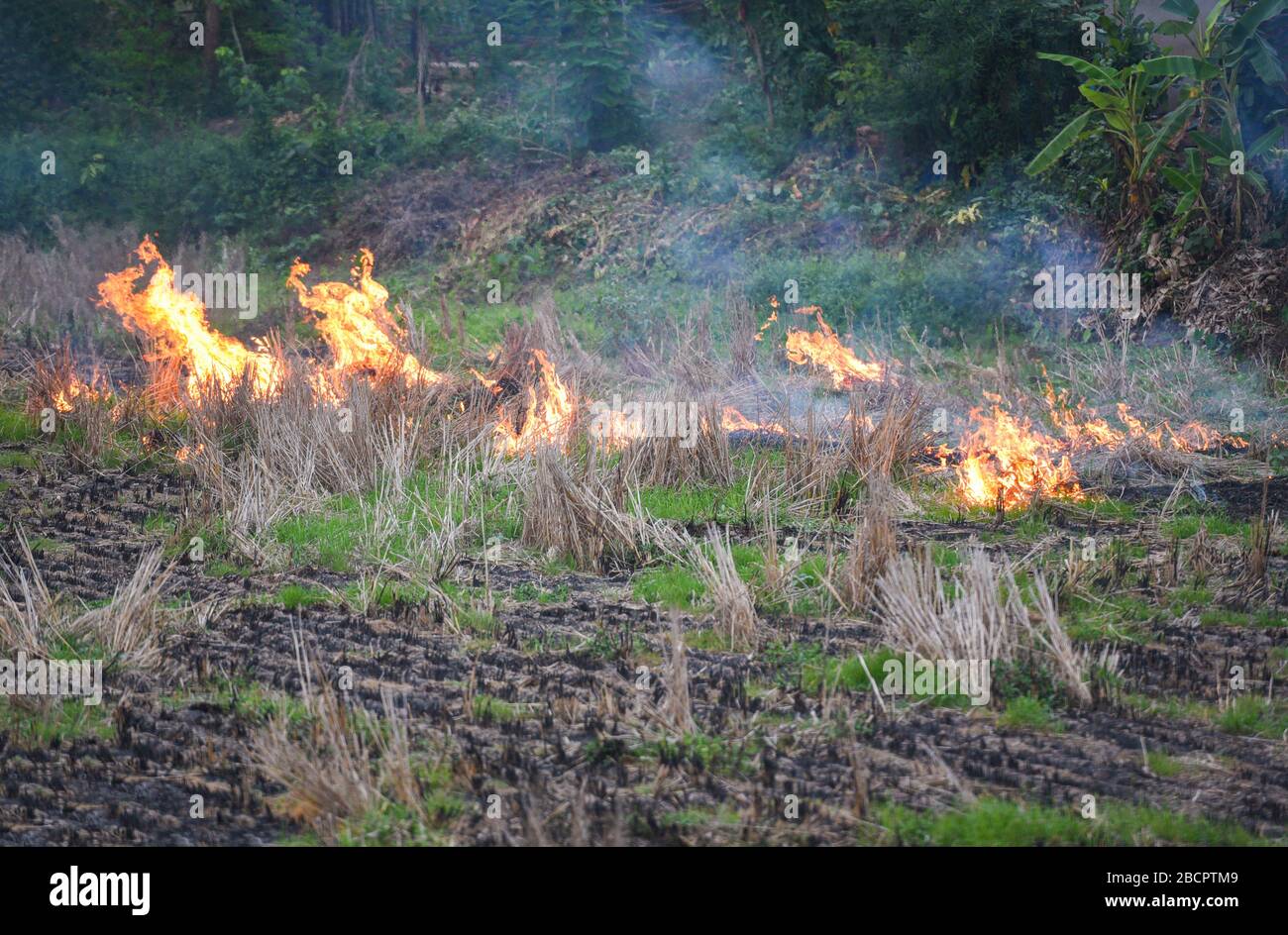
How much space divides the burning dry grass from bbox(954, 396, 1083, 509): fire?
7.52ft

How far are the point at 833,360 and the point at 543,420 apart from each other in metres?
2.84

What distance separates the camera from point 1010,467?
8578 mm

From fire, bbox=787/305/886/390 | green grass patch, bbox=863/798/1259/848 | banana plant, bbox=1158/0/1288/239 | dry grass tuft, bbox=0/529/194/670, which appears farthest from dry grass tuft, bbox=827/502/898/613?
banana plant, bbox=1158/0/1288/239

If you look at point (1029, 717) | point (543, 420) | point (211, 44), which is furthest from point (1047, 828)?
point (211, 44)

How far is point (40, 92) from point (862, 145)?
48.7 ft

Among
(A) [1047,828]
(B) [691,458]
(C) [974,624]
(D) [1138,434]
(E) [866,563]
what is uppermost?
(D) [1138,434]

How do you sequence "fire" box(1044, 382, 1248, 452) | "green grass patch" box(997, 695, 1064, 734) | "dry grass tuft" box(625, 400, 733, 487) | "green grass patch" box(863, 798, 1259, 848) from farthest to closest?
1. "fire" box(1044, 382, 1248, 452)
2. "dry grass tuft" box(625, 400, 733, 487)
3. "green grass patch" box(997, 695, 1064, 734)
4. "green grass patch" box(863, 798, 1259, 848)

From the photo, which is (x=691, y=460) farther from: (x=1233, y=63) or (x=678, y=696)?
(x=1233, y=63)

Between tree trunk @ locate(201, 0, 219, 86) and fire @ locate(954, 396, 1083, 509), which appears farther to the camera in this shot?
tree trunk @ locate(201, 0, 219, 86)

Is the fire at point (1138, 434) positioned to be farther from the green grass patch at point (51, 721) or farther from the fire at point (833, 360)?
the green grass patch at point (51, 721)

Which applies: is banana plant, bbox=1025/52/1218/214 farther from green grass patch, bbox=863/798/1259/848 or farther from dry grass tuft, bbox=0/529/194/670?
dry grass tuft, bbox=0/529/194/670

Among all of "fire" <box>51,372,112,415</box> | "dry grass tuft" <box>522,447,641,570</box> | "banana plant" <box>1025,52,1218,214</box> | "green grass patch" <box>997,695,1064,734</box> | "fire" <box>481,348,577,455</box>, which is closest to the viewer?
"green grass patch" <box>997,695,1064,734</box>

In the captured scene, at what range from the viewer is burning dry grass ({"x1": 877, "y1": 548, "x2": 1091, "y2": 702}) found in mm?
5625
